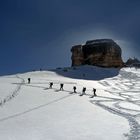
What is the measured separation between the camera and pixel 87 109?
100 ft

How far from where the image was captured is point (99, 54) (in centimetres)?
11169

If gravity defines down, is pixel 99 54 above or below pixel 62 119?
above

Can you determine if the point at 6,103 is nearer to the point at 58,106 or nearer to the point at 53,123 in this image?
the point at 58,106

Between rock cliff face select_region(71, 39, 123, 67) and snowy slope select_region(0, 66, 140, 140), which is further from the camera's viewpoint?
rock cliff face select_region(71, 39, 123, 67)

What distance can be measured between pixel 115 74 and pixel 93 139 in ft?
195

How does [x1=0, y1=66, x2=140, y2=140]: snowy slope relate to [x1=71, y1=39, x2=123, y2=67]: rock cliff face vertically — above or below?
below

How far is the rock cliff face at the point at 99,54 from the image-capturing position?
360 feet

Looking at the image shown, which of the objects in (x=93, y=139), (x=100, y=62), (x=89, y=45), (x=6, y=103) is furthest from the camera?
(x=89, y=45)

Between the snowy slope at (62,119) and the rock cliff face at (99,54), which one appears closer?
the snowy slope at (62,119)

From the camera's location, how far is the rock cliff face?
10982 centimetres

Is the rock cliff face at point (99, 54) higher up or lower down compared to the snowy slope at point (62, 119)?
higher up

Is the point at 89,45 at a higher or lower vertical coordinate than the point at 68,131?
higher

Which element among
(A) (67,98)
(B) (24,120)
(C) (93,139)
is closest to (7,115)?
(B) (24,120)

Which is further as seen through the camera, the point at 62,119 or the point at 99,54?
the point at 99,54
